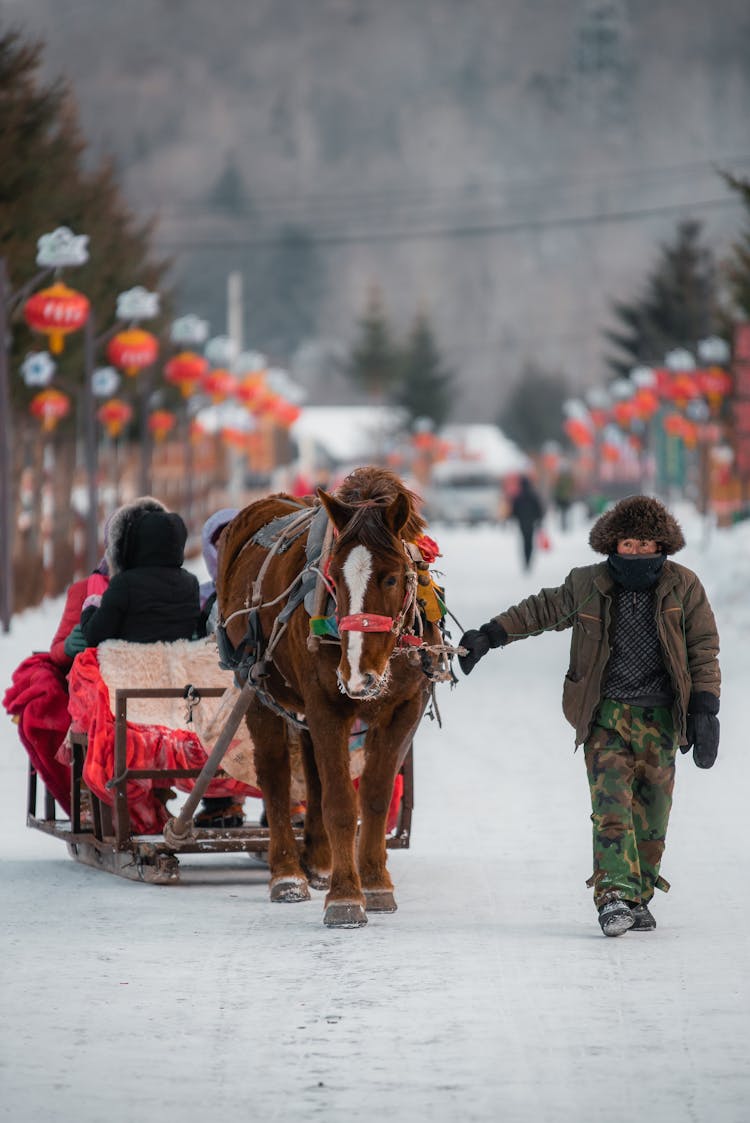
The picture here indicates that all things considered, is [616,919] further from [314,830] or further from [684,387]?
[684,387]

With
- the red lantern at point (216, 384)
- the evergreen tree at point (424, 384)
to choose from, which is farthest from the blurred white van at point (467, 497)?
the evergreen tree at point (424, 384)

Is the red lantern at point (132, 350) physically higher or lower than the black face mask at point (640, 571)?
lower

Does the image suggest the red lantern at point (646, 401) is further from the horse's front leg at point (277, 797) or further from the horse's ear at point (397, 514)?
the horse's ear at point (397, 514)

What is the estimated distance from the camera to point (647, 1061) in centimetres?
691

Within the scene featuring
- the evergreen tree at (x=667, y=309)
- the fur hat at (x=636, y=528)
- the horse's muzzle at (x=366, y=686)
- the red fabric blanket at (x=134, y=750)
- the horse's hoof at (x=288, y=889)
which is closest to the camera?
the horse's muzzle at (x=366, y=686)

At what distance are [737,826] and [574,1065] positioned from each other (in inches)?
225

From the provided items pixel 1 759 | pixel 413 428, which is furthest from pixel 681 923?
pixel 413 428

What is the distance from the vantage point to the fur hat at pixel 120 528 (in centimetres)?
1106

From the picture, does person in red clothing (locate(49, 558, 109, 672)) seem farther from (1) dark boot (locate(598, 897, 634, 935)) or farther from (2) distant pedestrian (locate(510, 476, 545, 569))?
(2) distant pedestrian (locate(510, 476, 545, 569))

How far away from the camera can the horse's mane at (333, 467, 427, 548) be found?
9.28 meters

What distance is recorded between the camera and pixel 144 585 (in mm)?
11008

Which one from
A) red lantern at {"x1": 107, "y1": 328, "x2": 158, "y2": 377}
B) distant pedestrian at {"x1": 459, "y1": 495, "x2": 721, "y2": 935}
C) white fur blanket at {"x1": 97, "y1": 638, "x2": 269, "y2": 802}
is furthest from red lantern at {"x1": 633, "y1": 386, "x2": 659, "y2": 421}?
distant pedestrian at {"x1": 459, "y1": 495, "x2": 721, "y2": 935}

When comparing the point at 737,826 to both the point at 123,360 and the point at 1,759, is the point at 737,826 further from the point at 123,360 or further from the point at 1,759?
the point at 123,360

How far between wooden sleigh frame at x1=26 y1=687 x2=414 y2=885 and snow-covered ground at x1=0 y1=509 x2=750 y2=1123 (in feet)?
0.34
